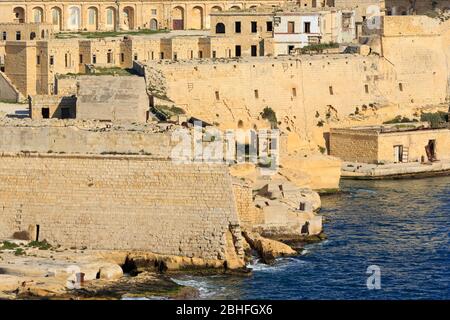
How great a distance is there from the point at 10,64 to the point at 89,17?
36.1ft

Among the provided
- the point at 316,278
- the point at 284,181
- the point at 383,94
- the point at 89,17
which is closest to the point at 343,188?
the point at 284,181

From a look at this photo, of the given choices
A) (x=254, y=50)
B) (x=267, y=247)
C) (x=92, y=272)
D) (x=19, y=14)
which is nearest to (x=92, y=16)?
(x=19, y=14)

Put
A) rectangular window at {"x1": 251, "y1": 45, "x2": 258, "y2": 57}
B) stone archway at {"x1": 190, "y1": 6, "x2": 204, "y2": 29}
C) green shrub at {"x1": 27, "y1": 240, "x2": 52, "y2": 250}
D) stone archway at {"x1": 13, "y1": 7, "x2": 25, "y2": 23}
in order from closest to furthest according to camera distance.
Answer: green shrub at {"x1": 27, "y1": 240, "x2": 52, "y2": 250}
rectangular window at {"x1": 251, "y1": 45, "x2": 258, "y2": 57}
stone archway at {"x1": 13, "y1": 7, "x2": 25, "y2": 23}
stone archway at {"x1": 190, "y1": 6, "x2": 204, "y2": 29}

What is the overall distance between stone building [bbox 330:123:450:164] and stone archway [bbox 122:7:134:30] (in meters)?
13.5

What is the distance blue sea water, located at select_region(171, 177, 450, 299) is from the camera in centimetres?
3734

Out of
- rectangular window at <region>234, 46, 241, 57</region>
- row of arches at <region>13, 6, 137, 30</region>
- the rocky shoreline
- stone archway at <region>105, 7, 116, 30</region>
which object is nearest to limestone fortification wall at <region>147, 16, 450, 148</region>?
rectangular window at <region>234, 46, 241, 57</region>

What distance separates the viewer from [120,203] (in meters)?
39.0

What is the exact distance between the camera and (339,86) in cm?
5816

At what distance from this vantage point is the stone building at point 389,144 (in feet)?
181

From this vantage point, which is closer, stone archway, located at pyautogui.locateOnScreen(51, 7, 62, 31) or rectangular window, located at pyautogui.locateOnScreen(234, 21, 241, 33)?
rectangular window, located at pyautogui.locateOnScreen(234, 21, 241, 33)

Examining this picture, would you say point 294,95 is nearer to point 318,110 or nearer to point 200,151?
point 318,110

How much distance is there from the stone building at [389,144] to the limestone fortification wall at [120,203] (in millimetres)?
16929

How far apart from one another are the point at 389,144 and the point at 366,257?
14638mm

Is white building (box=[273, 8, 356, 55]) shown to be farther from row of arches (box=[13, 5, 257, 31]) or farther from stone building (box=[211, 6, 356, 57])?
row of arches (box=[13, 5, 257, 31])
